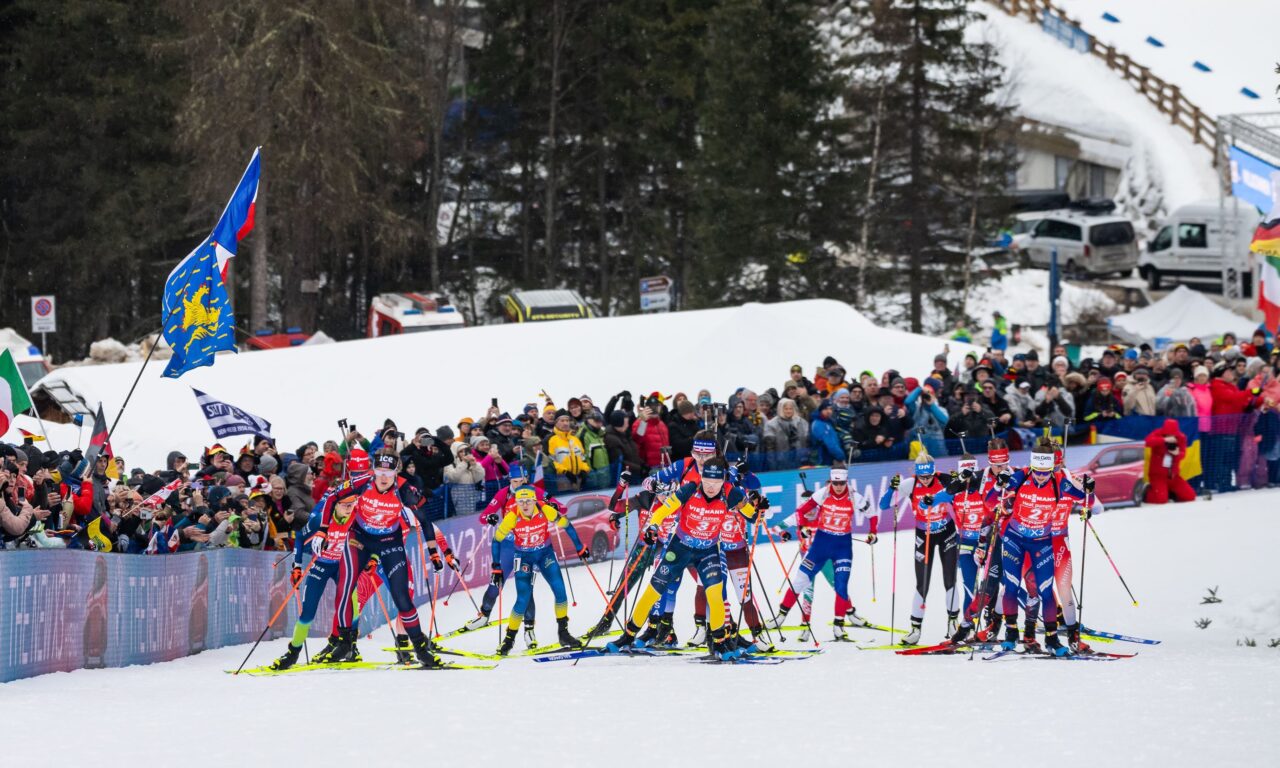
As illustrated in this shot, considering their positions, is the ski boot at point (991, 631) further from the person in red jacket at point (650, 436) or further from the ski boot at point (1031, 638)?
the person in red jacket at point (650, 436)

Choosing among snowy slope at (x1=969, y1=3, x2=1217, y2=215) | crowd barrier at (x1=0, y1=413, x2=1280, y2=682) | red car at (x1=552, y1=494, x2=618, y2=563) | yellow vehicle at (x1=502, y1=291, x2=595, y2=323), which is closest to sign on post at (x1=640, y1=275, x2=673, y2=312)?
yellow vehicle at (x1=502, y1=291, x2=595, y2=323)

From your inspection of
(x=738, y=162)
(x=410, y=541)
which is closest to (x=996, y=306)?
(x=738, y=162)

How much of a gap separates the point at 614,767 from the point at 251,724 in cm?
257

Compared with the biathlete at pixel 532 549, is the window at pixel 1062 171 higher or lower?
higher

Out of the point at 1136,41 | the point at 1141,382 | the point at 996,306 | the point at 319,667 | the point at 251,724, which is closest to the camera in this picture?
the point at 251,724

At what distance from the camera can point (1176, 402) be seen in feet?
74.0

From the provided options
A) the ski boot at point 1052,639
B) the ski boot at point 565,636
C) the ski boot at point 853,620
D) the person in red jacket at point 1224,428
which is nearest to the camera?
the ski boot at point 1052,639

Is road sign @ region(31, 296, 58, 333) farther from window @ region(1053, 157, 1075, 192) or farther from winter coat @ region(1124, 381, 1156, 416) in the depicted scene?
window @ region(1053, 157, 1075, 192)

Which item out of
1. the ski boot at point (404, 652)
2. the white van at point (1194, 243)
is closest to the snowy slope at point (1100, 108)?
the white van at point (1194, 243)

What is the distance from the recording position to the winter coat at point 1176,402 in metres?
22.5

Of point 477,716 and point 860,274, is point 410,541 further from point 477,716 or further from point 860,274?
point 860,274

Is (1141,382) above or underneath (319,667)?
above

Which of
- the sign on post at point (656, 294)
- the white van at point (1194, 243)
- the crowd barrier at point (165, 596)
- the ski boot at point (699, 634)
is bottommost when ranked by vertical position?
the ski boot at point (699, 634)

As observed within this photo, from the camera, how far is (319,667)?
13.3m
